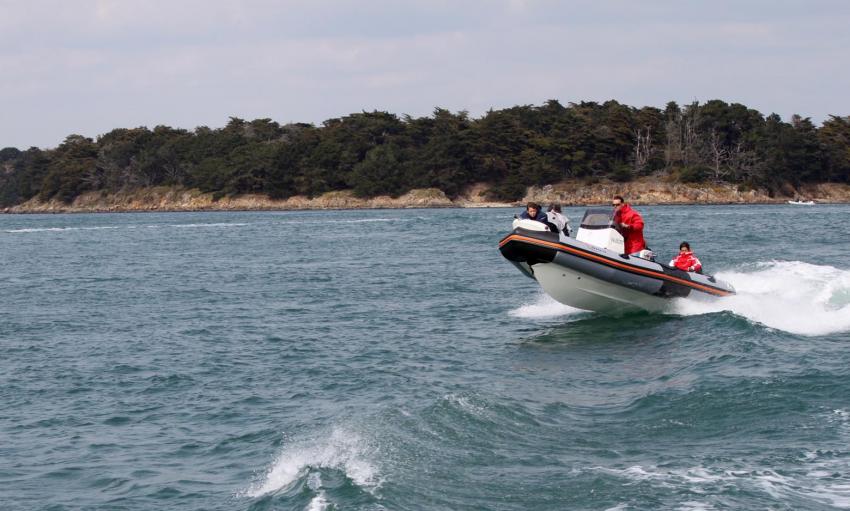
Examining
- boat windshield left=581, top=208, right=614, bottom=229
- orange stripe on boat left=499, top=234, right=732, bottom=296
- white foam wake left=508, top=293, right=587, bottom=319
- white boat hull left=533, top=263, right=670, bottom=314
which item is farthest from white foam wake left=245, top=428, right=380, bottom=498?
white foam wake left=508, top=293, right=587, bottom=319

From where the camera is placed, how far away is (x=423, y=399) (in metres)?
13.7

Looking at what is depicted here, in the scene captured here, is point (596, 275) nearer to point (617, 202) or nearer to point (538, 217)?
point (617, 202)

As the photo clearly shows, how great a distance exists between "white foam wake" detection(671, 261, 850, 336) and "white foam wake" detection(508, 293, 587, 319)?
268cm

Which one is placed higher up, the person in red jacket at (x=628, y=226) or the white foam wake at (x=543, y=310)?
the person in red jacket at (x=628, y=226)

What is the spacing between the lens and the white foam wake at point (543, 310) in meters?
22.1

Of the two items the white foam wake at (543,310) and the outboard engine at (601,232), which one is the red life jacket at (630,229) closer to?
the outboard engine at (601,232)

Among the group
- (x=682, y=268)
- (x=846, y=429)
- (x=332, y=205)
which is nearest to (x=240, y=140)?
(x=332, y=205)

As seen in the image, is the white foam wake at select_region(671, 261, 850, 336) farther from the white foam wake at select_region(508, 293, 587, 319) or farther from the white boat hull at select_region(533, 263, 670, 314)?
the white foam wake at select_region(508, 293, 587, 319)

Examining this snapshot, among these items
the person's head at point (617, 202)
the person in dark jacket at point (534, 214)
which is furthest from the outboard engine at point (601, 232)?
the person in dark jacket at point (534, 214)

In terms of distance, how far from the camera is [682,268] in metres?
21.0

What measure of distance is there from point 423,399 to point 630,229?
793cm

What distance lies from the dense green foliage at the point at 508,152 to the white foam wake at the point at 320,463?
3743 inches

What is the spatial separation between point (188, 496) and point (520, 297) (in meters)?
16.3

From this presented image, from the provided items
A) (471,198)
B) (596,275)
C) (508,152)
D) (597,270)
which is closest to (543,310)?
(596,275)
